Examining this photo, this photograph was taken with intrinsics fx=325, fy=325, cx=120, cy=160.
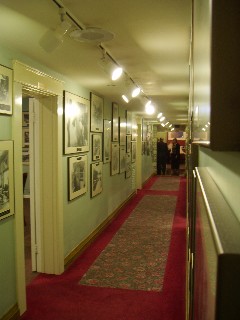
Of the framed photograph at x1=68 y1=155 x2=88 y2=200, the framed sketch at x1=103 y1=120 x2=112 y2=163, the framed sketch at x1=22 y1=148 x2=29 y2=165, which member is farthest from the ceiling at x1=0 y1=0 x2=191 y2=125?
the framed sketch at x1=22 y1=148 x2=29 y2=165

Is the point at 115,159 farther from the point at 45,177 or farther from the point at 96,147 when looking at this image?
the point at 45,177

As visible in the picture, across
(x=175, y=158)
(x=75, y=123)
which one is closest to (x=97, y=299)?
(x=75, y=123)

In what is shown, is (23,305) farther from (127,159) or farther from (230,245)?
(127,159)

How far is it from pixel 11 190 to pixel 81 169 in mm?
1729

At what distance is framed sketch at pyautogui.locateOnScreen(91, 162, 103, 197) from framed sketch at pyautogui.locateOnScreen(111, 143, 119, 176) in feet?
2.75

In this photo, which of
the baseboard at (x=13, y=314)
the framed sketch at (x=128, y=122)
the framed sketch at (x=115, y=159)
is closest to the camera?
the baseboard at (x=13, y=314)

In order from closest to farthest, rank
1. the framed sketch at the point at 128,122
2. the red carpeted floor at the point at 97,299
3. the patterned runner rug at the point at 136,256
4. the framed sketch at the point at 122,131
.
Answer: the red carpeted floor at the point at 97,299 → the patterned runner rug at the point at 136,256 → the framed sketch at the point at 122,131 → the framed sketch at the point at 128,122

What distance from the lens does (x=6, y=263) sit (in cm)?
265

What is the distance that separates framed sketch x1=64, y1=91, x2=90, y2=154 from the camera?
12.5ft

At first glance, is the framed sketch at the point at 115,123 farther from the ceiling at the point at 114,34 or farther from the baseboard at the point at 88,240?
the ceiling at the point at 114,34

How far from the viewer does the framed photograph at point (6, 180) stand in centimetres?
252

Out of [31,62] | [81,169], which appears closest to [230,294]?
[31,62]

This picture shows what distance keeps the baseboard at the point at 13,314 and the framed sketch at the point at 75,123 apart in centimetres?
171

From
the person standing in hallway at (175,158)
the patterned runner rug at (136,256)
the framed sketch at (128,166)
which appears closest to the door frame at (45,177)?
the patterned runner rug at (136,256)
